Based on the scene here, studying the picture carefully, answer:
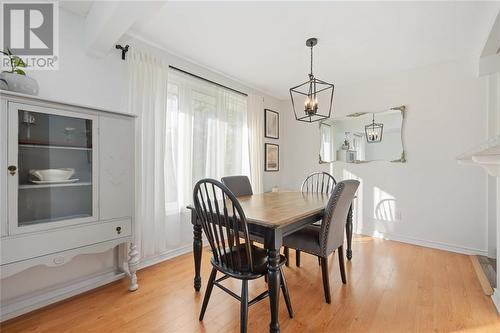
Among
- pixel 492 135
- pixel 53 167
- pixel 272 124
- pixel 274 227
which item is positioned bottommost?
pixel 274 227

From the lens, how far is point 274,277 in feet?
4.45

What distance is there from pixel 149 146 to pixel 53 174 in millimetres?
901

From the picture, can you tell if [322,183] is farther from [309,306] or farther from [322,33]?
[322,33]

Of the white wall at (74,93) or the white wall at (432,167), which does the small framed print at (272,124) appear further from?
the white wall at (74,93)

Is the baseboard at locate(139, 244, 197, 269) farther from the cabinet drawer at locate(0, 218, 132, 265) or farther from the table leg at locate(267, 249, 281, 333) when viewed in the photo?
the table leg at locate(267, 249, 281, 333)

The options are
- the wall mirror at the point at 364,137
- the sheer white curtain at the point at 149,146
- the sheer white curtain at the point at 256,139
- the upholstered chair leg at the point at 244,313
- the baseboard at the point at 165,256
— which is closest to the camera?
the upholstered chair leg at the point at 244,313

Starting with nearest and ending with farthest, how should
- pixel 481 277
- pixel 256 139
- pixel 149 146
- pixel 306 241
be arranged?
pixel 306 241 → pixel 481 277 → pixel 149 146 → pixel 256 139

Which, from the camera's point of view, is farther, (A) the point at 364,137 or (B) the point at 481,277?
(A) the point at 364,137

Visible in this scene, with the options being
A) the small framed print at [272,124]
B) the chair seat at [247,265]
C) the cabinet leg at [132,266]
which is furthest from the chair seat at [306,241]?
the small framed print at [272,124]

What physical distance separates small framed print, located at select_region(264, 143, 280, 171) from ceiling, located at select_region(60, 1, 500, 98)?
1.44 metres

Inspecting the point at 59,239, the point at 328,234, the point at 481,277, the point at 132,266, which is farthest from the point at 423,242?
the point at 59,239

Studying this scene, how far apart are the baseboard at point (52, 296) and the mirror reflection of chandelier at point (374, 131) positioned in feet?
11.9

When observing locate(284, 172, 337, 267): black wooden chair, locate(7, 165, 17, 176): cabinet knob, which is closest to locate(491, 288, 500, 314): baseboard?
locate(284, 172, 337, 267): black wooden chair

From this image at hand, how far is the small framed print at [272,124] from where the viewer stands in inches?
165
